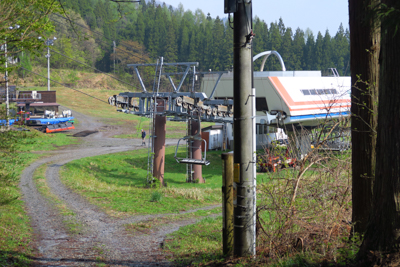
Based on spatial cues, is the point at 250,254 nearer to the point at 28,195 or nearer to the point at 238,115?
the point at 238,115

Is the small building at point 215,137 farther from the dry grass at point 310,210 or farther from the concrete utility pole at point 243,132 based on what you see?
the concrete utility pole at point 243,132

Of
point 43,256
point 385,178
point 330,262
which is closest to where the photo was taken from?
point 385,178

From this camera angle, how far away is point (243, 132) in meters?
6.68

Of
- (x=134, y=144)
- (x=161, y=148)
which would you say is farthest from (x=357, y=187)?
(x=134, y=144)

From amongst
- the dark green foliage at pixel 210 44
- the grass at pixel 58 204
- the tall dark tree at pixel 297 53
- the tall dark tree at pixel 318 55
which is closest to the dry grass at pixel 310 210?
the grass at pixel 58 204

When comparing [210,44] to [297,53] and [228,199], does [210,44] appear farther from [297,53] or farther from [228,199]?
[228,199]

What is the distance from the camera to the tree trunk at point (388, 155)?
17.1ft

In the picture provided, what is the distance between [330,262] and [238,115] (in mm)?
2579

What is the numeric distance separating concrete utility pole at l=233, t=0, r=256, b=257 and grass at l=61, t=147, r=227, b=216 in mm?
7028

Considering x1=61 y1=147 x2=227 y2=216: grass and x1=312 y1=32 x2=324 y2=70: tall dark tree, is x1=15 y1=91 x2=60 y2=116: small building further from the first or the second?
x1=312 y1=32 x2=324 y2=70: tall dark tree

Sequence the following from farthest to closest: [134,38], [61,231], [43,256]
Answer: [134,38]
[61,231]
[43,256]

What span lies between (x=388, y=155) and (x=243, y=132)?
86.6 inches

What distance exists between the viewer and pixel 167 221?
479 inches

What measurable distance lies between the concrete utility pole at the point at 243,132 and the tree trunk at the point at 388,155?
1896 millimetres
